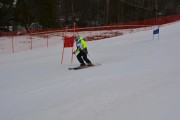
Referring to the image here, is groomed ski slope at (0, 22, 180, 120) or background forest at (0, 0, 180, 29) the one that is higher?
background forest at (0, 0, 180, 29)

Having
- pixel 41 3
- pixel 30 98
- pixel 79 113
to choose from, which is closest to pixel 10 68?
pixel 30 98

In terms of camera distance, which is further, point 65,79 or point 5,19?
point 5,19

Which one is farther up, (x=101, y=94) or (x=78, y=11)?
(x=78, y=11)

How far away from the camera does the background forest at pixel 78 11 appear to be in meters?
45.8

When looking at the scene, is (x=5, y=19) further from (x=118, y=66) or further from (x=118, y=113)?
(x=118, y=113)

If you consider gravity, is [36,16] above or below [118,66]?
above

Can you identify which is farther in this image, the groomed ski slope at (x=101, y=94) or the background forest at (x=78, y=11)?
the background forest at (x=78, y=11)

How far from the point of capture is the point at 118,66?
47.4ft

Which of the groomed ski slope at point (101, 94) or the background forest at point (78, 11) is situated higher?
the background forest at point (78, 11)

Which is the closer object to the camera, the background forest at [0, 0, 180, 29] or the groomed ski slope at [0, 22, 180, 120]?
the groomed ski slope at [0, 22, 180, 120]

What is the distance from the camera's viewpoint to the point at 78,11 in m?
77.1

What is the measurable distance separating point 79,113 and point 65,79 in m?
4.97

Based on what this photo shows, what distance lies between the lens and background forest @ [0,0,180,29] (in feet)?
150

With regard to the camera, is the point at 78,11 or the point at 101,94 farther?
the point at 78,11
